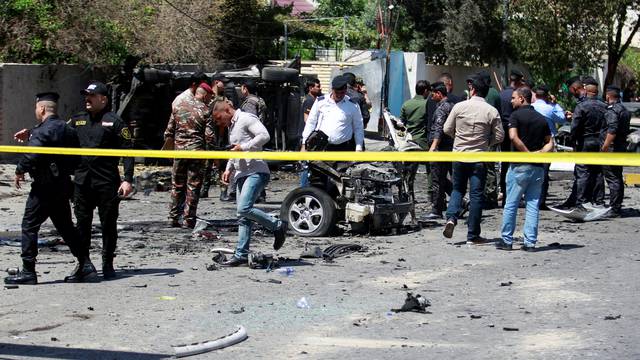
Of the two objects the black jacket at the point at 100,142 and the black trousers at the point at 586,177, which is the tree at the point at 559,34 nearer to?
the black trousers at the point at 586,177

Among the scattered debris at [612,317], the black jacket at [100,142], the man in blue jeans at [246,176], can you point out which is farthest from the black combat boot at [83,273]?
the scattered debris at [612,317]

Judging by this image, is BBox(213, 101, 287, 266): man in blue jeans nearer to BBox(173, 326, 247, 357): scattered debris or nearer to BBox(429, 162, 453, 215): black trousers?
BBox(173, 326, 247, 357): scattered debris

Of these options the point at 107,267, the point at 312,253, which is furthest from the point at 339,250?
the point at 107,267

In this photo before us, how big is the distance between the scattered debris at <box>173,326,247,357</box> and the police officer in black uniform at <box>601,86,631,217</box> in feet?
28.1

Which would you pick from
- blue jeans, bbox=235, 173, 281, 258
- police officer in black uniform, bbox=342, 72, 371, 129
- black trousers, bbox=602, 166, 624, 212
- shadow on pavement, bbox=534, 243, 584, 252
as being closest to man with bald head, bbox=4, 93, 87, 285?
blue jeans, bbox=235, 173, 281, 258

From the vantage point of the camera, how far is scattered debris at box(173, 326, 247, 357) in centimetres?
715

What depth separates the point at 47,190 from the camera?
31.1 ft

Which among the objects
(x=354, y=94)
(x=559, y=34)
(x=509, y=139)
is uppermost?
(x=559, y=34)

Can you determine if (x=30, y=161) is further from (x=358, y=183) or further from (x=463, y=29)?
(x=463, y=29)

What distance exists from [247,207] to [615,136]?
21.4 ft

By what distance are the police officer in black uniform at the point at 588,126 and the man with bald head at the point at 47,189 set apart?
804 centimetres

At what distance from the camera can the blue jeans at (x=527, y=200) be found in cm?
1176

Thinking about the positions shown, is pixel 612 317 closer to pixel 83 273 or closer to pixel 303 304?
pixel 303 304

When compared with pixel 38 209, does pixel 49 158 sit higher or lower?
higher
